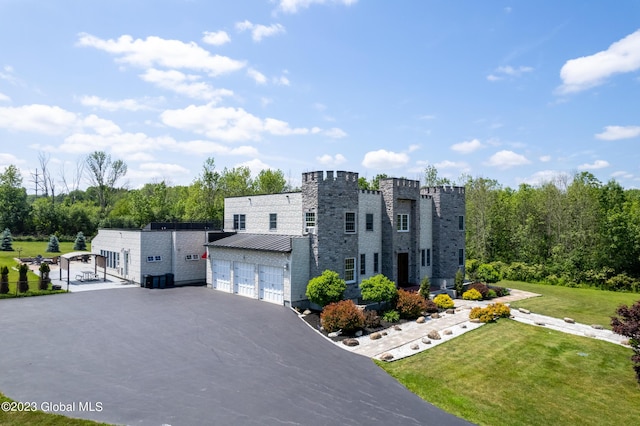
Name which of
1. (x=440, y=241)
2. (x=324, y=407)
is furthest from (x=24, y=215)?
(x=324, y=407)

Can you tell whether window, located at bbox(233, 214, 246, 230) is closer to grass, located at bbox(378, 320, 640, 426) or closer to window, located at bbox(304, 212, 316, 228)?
window, located at bbox(304, 212, 316, 228)

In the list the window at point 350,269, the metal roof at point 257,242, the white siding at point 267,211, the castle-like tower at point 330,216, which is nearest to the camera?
the metal roof at point 257,242

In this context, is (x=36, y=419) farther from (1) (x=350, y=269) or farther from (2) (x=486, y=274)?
(2) (x=486, y=274)

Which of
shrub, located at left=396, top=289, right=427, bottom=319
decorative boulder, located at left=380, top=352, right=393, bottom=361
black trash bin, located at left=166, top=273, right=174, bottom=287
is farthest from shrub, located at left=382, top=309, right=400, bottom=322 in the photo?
black trash bin, located at left=166, top=273, right=174, bottom=287

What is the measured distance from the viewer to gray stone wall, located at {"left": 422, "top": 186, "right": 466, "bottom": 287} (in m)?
30.2

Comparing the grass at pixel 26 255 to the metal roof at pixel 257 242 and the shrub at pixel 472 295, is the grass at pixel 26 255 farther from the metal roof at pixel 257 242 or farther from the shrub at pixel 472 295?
Result: the shrub at pixel 472 295

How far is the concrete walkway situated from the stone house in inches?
217

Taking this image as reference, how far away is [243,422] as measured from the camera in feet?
31.7

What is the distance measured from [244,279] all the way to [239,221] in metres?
6.67

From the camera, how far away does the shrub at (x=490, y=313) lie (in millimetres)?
20828

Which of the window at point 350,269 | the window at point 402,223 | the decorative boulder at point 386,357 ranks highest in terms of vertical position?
the window at point 402,223

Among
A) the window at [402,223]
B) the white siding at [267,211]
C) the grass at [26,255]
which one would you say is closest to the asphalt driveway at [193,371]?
the grass at [26,255]

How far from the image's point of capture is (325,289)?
20562 mm

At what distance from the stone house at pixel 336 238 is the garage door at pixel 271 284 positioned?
0.06 m
